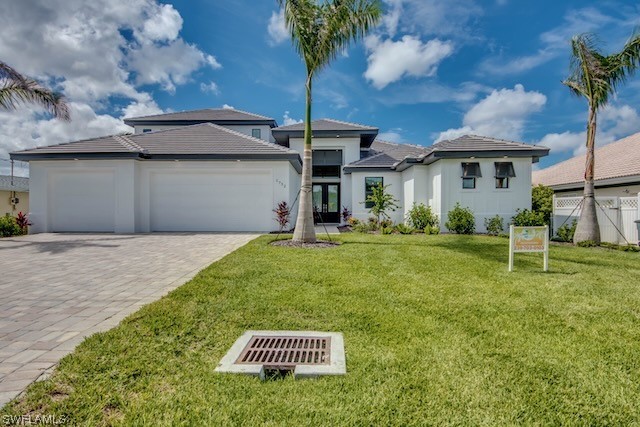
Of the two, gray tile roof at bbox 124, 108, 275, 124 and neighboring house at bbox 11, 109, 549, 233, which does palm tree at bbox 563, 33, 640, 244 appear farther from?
gray tile roof at bbox 124, 108, 275, 124

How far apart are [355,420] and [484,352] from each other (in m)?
1.79

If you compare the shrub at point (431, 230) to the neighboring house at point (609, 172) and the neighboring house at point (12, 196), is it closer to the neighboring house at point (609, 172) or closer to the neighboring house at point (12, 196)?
the neighboring house at point (609, 172)

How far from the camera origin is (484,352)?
319cm

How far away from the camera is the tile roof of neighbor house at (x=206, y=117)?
25077mm

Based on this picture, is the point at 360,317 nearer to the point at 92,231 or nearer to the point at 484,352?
the point at 484,352

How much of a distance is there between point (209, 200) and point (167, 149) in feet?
10.9

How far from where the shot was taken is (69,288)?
5531 mm

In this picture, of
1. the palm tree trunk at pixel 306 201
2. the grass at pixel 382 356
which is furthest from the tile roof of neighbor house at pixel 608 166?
the palm tree trunk at pixel 306 201

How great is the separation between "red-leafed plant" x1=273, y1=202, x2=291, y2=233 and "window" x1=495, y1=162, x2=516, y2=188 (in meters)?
10.5

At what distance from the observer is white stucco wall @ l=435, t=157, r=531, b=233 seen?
1508cm

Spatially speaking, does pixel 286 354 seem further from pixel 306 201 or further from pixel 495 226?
pixel 495 226

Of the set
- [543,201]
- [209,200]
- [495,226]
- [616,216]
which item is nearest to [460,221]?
[495,226]

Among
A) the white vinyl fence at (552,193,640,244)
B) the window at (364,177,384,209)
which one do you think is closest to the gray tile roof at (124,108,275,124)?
the window at (364,177,384,209)

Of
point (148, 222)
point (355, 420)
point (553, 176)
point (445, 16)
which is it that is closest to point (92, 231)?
point (148, 222)
